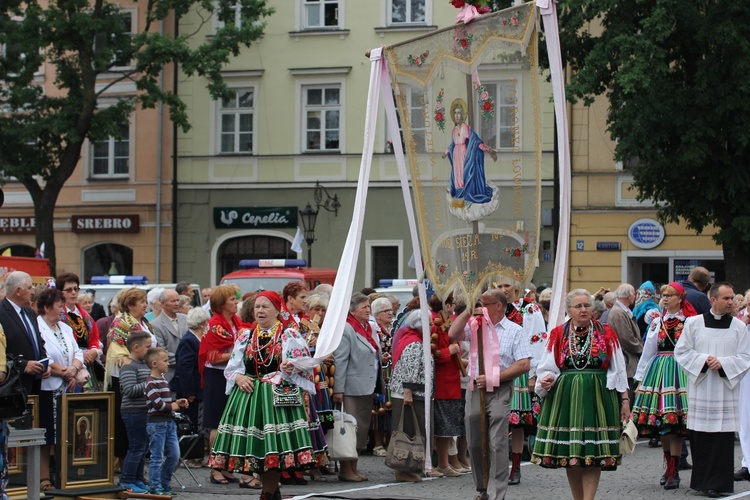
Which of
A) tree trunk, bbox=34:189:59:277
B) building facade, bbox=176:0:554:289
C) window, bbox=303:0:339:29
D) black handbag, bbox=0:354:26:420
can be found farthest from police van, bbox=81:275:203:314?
black handbag, bbox=0:354:26:420

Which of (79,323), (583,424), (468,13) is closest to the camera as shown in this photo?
(583,424)

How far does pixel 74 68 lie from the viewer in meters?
30.5

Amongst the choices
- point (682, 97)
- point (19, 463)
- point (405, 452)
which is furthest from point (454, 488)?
point (682, 97)

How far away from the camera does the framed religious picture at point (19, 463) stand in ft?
35.2

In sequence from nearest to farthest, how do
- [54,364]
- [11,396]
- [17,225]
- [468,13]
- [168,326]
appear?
[11,396], [468,13], [54,364], [168,326], [17,225]

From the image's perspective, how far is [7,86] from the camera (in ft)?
102

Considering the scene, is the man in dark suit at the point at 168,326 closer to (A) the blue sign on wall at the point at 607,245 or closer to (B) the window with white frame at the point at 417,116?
(B) the window with white frame at the point at 417,116

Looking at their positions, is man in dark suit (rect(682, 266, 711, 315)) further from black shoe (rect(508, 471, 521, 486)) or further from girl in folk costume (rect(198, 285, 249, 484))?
girl in folk costume (rect(198, 285, 249, 484))

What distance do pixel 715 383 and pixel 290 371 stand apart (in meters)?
4.14

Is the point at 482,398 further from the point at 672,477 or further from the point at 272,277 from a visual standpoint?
the point at 272,277

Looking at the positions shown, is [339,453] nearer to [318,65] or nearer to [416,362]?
[416,362]

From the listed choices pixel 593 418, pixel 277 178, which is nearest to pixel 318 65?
pixel 277 178

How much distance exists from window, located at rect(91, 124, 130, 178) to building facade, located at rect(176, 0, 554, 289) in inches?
64.3

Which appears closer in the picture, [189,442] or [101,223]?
[189,442]
